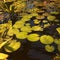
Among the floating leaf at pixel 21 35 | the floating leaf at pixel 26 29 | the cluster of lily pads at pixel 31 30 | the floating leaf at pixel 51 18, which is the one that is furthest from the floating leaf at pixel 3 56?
the floating leaf at pixel 51 18

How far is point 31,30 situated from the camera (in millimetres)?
1497

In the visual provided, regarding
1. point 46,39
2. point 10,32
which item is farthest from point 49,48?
point 10,32

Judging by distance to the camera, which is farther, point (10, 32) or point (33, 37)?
point (10, 32)

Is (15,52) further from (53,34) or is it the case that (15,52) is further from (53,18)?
(53,18)

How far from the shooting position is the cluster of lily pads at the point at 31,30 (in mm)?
1298

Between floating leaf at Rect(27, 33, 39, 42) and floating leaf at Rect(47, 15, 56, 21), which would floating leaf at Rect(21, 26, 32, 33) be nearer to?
floating leaf at Rect(27, 33, 39, 42)

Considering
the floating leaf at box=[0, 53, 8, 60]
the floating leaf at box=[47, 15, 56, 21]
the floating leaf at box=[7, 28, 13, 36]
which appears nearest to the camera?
the floating leaf at box=[0, 53, 8, 60]

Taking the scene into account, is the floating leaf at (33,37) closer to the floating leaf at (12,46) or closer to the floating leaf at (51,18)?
the floating leaf at (12,46)

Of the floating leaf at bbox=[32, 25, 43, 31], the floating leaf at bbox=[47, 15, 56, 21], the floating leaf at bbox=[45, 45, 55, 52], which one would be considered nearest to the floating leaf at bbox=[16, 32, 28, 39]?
the floating leaf at bbox=[32, 25, 43, 31]

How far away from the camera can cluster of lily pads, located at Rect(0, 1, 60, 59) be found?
1.30m

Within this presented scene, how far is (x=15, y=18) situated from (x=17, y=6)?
1.06 feet

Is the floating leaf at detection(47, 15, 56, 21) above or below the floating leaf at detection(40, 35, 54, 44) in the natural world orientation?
above

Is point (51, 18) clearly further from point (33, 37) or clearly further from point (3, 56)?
point (3, 56)

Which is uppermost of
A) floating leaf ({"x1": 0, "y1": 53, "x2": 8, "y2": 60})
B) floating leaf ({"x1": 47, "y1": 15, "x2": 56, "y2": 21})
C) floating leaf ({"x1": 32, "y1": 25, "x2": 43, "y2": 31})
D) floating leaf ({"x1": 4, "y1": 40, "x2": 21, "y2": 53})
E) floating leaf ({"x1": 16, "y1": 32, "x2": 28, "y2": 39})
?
floating leaf ({"x1": 47, "y1": 15, "x2": 56, "y2": 21})
